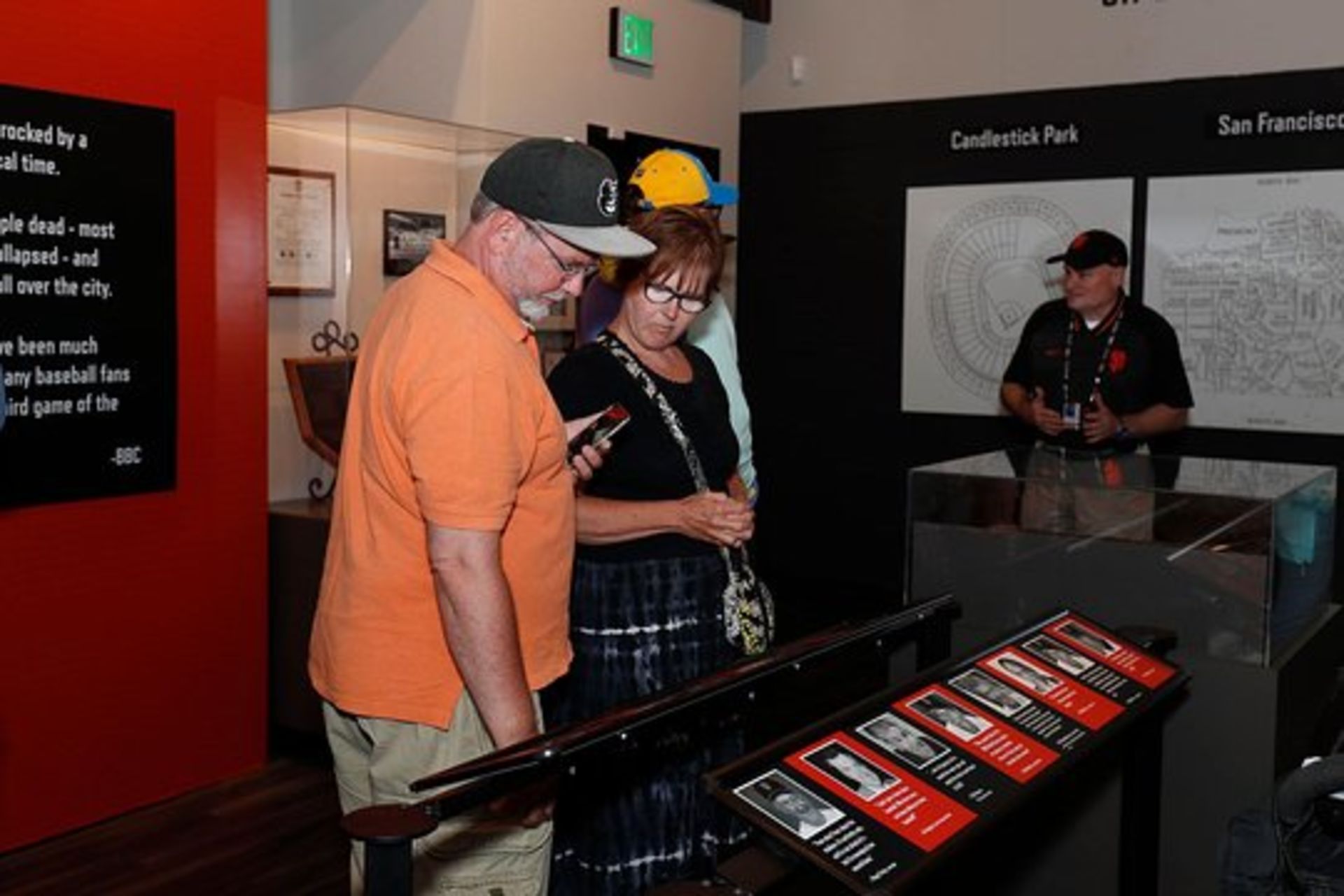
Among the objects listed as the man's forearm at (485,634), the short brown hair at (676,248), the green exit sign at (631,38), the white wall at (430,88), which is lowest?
the man's forearm at (485,634)

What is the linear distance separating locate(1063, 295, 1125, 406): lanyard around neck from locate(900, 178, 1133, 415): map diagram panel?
61.2 inches

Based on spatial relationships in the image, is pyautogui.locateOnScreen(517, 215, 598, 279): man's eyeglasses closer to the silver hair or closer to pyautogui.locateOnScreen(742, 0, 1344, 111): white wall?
the silver hair

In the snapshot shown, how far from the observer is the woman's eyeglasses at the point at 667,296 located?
8.16ft

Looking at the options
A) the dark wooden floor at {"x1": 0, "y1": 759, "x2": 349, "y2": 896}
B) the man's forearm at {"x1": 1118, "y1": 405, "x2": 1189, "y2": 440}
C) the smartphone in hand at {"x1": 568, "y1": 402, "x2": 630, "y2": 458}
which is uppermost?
the smartphone in hand at {"x1": 568, "y1": 402, "x2": 630, "y2": 458}

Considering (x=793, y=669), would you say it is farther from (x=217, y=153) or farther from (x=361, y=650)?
(x=217, y=153)

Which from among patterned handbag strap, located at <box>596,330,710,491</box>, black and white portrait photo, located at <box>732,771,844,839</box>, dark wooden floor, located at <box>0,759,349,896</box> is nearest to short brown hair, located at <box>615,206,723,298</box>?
patterned handbag strap, located at <box>596,330,710,491</box>

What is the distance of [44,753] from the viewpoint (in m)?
3.72

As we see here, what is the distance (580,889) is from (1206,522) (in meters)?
1.38

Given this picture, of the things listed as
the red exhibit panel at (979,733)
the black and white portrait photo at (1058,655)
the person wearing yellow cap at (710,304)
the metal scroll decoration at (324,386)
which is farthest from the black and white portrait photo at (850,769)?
the metal scroll decoration at (324,386)

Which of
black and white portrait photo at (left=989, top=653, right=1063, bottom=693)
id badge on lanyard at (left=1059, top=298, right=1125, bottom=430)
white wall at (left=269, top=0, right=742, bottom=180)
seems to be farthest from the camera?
white wall at (left=269, top=0, right=742, bottom=180)

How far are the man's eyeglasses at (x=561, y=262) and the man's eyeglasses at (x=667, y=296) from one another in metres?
0.43

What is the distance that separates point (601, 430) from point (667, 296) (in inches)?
11.8

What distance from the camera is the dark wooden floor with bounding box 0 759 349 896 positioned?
347 centimetres

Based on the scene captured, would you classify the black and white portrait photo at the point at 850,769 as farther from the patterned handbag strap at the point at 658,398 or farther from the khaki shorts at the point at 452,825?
the patterned handbag strap at the point at 658,398
